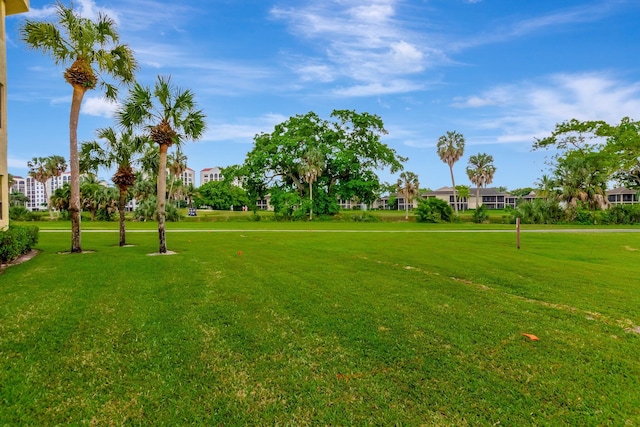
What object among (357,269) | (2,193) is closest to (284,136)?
(2,193)

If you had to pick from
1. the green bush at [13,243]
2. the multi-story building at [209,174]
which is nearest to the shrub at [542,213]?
the green bush at [13,243]

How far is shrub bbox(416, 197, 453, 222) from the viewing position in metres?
45.8

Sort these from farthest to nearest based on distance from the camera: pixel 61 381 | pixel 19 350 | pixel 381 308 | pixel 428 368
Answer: pixel 381 308 → pixel 19 350 → pixel 428 368 → pixel 61 381

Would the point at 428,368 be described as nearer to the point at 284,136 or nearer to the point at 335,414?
the point at 335,414

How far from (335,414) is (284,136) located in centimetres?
4719

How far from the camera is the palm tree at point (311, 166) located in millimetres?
46344

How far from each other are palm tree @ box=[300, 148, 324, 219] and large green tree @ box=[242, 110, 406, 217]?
243mm

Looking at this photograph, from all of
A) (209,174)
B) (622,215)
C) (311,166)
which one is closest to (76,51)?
(311,166)

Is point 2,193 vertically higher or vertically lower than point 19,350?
higher

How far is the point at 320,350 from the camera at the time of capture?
471 centimetres

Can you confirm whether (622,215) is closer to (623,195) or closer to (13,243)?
(623,195)

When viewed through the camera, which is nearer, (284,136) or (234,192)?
(284,136)

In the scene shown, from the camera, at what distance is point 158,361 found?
439cm

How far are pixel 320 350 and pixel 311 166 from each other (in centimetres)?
4238
